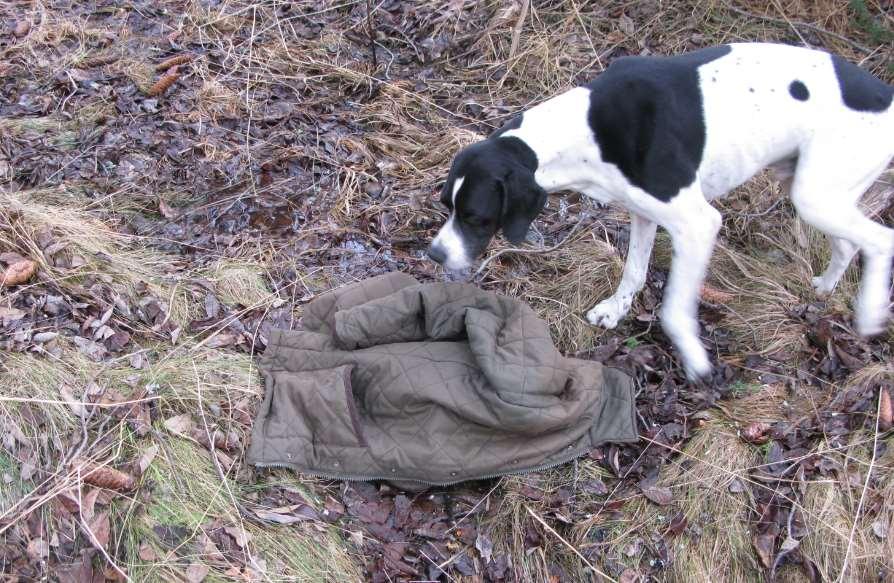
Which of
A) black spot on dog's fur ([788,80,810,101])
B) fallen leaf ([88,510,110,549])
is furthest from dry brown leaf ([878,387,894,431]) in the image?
fallen leaf ([88,510,110,549])

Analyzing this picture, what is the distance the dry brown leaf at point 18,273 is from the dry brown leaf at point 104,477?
3.55 feet

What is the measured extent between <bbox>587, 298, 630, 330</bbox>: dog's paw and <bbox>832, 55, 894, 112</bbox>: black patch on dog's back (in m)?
1.38

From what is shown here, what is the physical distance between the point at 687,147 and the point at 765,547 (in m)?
1.72

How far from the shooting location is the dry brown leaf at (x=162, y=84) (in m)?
4.93

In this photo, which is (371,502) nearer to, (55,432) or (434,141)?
(55,432)

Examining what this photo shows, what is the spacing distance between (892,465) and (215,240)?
11.5 feet

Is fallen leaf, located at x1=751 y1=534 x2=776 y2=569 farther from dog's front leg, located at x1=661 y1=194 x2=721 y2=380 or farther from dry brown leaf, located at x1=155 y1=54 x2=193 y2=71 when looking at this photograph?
dry brown leaf, located at x1=155 y1=54 x2=193 y2=71

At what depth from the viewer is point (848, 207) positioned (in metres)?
3.32

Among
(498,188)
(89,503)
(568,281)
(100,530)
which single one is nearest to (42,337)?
(89,503)

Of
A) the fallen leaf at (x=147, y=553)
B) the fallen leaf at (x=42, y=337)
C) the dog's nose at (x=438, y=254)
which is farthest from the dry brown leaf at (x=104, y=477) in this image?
the dog's nose at (x=438, y=254)

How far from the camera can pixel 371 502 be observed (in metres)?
3.05

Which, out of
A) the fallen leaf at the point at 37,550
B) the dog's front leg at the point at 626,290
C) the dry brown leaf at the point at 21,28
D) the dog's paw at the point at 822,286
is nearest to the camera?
the fallen leaf at the point at 37,550

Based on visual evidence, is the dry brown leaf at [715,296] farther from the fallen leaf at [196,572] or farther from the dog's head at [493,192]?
the fallen leaf at [196,572]

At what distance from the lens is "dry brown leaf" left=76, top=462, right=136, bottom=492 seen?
2686mm
